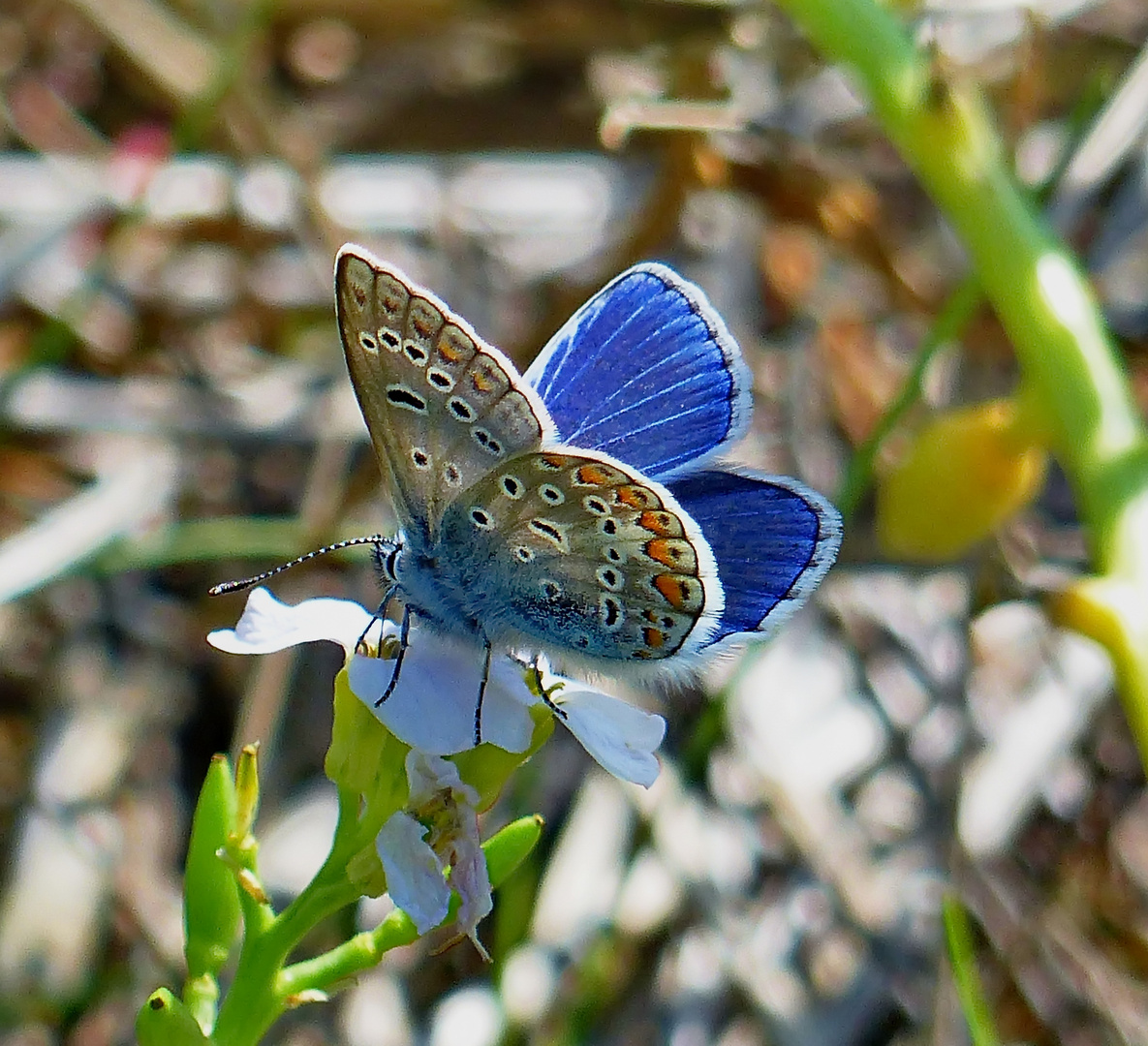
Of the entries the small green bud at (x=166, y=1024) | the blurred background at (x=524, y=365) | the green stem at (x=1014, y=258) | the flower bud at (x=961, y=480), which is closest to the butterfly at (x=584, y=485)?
the small green bud at (x=166, y=1024)

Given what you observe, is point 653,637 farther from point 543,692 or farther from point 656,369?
point 656,369

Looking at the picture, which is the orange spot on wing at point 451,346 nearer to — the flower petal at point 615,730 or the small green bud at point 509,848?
the flower petal at point 615,730

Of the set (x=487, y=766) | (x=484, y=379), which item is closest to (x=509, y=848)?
(x=487, y=766)

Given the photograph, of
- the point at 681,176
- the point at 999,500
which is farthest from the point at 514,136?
the point at 999,500

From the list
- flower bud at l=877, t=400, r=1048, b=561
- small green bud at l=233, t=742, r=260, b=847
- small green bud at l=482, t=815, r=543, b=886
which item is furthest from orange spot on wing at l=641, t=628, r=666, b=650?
flower bud at l=877, t=400, r=1048, b=561

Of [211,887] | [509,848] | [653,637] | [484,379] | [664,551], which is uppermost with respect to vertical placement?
[484,379]

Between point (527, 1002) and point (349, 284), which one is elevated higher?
point (349, 284)

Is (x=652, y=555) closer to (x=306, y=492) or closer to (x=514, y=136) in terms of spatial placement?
(x=306, y=492)
